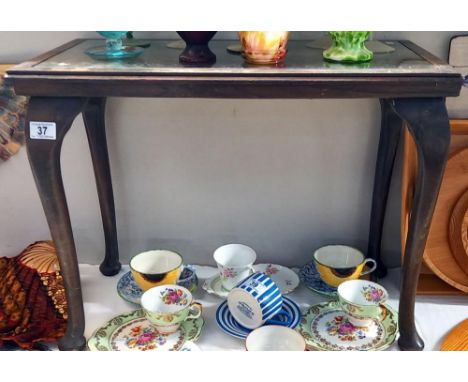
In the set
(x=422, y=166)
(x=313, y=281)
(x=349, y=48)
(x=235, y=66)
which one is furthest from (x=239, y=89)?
(x=313, y=281)

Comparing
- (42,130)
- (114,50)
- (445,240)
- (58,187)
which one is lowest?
(445,240)

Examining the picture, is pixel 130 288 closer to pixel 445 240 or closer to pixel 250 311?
pixel 250 311

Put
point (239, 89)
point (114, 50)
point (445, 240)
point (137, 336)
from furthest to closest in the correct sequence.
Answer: point (445, 240)
point (137, 336)
point (114, 50)
point (239, 89)

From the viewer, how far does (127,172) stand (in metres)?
1.34

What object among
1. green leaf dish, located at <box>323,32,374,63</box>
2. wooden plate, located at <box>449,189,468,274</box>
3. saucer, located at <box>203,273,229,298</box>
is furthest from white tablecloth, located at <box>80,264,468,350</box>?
green leaf dish, located at <box>323,32,374,63</box>

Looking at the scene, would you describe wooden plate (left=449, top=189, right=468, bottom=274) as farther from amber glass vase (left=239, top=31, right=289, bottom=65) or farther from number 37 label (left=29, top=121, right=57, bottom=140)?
number 37 label (left=29, top=121, right=57, bottom=140)

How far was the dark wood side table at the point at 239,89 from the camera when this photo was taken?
88 centimetres

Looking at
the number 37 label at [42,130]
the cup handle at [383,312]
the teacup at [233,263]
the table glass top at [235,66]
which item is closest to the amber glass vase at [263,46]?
the table glass top at [235,66]

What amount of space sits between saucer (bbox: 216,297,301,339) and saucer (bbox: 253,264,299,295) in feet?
0.18

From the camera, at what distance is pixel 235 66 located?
36.9 inches

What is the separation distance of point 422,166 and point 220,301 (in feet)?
1.81

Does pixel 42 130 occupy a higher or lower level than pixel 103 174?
higher
